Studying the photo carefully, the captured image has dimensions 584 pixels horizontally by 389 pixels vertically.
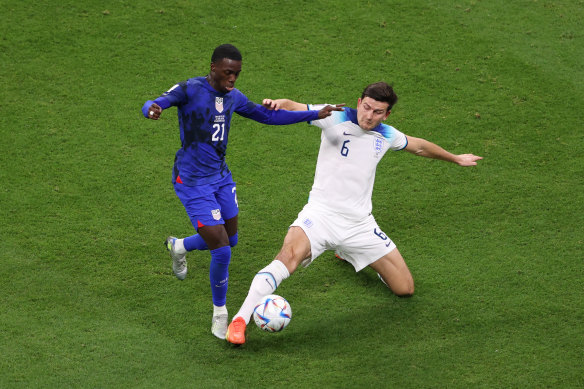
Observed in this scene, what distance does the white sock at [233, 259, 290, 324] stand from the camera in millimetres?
5949

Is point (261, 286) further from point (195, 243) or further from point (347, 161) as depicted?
point (347, 161)

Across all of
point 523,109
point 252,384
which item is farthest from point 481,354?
point 523,109

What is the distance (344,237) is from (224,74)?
1.73 meters

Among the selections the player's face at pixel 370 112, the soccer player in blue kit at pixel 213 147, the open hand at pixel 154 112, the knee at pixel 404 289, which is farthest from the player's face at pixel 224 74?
the knee at pixel 404 289

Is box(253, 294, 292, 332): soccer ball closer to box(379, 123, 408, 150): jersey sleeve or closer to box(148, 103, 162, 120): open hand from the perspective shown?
box(148, 103, 162, 120): open hand

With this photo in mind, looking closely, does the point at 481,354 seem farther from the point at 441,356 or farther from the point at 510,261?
the point at 510,261

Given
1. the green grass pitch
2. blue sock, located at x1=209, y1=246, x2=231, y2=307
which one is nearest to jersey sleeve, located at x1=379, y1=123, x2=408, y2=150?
the green grass pitch

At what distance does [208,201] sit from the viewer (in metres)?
6.03

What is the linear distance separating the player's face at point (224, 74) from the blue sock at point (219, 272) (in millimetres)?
1272

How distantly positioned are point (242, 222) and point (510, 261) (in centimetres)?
260

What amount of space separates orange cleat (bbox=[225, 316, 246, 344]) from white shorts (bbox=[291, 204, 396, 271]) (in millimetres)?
784

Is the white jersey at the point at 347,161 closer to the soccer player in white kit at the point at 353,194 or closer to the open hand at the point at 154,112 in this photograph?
the soccer player in white kit at the point at 353,194

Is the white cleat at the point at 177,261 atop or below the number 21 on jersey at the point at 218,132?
below

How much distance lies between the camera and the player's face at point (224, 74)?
579 cm
